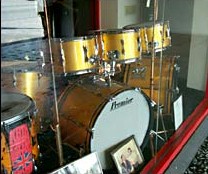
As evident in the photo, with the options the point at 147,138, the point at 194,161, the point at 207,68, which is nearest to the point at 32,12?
the point at 147,138

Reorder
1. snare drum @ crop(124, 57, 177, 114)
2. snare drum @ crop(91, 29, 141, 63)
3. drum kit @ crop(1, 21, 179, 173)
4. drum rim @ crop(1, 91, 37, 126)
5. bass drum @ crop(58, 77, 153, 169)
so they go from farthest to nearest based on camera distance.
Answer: snare drum @ crop(124, 57, 177, 114), snare drum @ crop(91, 29, 141, 63), bass drum @ crop(58, 77, 153, 169), drum kit @ crop(1, 21, 179, 173), drum rim @ crop(1, 91, 37, 126)

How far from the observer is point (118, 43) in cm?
170

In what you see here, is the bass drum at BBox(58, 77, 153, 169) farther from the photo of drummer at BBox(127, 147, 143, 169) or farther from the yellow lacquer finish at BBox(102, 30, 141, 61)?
the yellow lacquer finish at BBox(102, 30, 141, 61)

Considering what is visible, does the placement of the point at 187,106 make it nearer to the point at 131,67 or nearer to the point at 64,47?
the point at 131,67

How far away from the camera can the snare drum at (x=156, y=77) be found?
199cm

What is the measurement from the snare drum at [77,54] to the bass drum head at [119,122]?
262mm

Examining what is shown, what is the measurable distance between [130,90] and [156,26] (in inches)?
25.2

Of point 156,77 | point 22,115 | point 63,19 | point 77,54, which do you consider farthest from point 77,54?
point 63,19

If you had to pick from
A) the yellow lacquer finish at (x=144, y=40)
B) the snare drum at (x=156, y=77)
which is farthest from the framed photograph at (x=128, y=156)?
the yellow lacquer finish at (x=144, y=40)

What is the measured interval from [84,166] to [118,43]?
0.76m

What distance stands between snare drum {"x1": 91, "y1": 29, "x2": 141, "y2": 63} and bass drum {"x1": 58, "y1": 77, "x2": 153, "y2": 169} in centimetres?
21

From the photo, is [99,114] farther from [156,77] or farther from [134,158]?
[156,77]

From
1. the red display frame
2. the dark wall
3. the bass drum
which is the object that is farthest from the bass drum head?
the dark wall

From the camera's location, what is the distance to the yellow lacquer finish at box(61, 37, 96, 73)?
1465 mm
